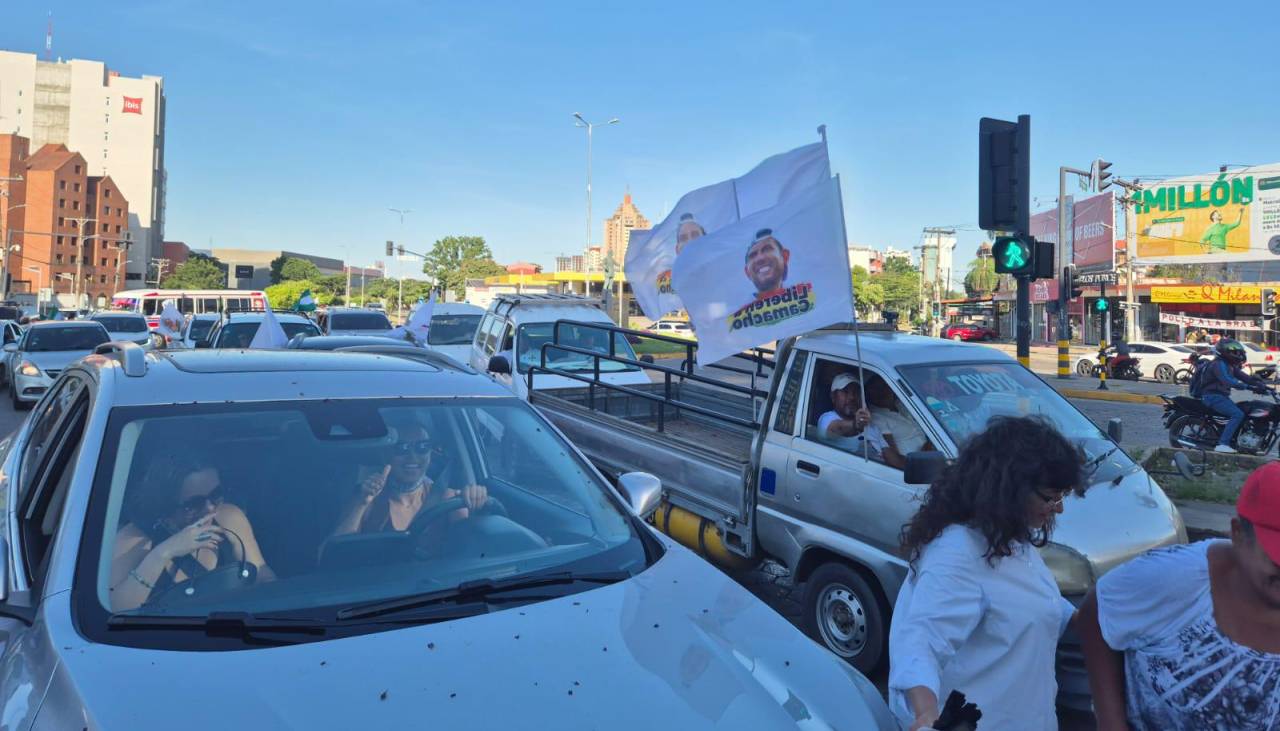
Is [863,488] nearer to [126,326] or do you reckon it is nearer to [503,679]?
[503,679]

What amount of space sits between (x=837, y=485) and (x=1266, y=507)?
10.3ft

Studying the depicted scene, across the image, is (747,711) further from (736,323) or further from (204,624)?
(736,323)

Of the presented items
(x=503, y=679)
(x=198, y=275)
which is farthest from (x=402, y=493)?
(x=198, y=275)

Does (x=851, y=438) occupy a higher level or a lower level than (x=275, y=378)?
lower

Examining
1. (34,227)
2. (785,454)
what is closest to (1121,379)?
(785,454)

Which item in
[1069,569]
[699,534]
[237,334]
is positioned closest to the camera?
[1069,569]

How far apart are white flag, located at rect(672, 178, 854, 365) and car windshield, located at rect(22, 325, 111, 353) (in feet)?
47.8

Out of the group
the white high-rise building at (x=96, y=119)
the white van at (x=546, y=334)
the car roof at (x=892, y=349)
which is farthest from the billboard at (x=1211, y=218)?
the white high-rise building at (x=96, y=119)

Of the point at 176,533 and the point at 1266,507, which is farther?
the point at 176,533

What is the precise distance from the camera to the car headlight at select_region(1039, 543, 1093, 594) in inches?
163

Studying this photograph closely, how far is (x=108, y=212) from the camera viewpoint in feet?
333

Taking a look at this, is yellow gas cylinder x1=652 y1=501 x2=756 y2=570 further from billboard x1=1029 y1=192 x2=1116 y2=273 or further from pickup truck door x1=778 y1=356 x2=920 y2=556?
billboard x1=1029 y1=192 x2=1116 y2=273

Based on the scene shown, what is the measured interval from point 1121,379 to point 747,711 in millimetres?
30081

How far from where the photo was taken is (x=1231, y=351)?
1138 cm
